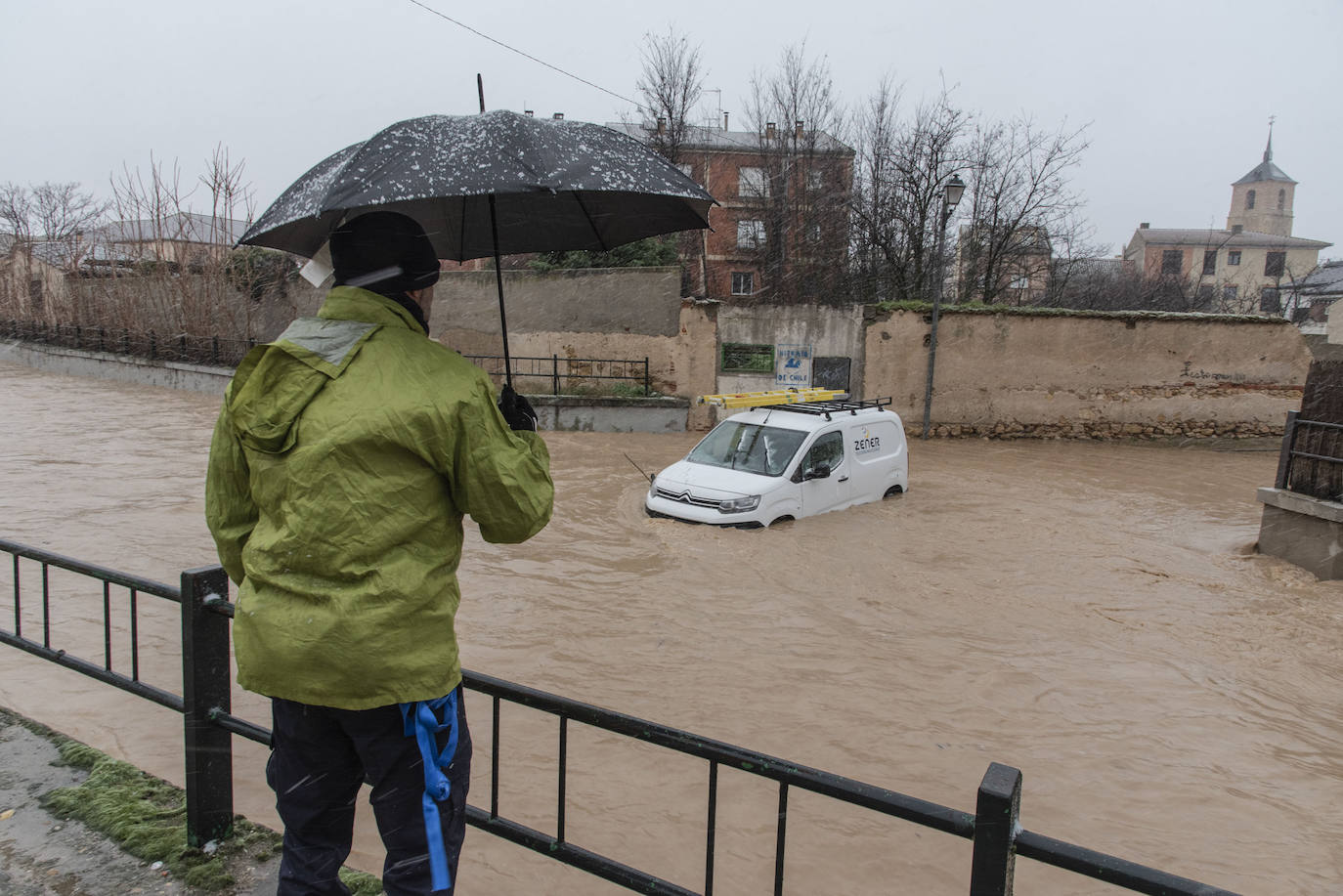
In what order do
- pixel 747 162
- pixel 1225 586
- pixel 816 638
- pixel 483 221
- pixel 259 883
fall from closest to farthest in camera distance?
pixel 259 883 → pixel 483 221 → pixel 816 638 → pixel 1225 586 → pixel 747 162

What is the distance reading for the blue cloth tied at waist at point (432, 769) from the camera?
196 cm

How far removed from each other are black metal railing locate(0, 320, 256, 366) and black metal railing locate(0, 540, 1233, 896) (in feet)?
76.5

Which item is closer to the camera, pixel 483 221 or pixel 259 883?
pixel 259 883

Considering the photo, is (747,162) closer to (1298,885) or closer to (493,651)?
(493,651)

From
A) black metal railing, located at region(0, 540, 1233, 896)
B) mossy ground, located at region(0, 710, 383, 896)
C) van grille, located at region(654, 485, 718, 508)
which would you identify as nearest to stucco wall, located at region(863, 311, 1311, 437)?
van grille, located at region(654, 485, 718, 508)

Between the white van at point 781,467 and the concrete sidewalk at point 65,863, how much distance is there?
22.3 feet

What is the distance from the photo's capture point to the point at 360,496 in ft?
6.07

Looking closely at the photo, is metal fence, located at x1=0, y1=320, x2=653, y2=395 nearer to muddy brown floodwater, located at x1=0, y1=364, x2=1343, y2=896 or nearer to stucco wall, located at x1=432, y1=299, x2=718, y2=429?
stucco wall, located at x1=432, y1=299, x2=718, y2=429

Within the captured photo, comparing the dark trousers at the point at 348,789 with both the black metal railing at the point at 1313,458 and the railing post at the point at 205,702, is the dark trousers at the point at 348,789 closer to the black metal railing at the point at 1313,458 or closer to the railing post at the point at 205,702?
Answer: the railing post at the point at 205,702

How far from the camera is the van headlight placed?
940cm

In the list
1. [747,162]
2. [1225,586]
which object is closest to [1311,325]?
[747,162]

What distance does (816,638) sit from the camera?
698 centimetres

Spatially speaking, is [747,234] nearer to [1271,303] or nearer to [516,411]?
[1271,303]

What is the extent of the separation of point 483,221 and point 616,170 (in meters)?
1.00
